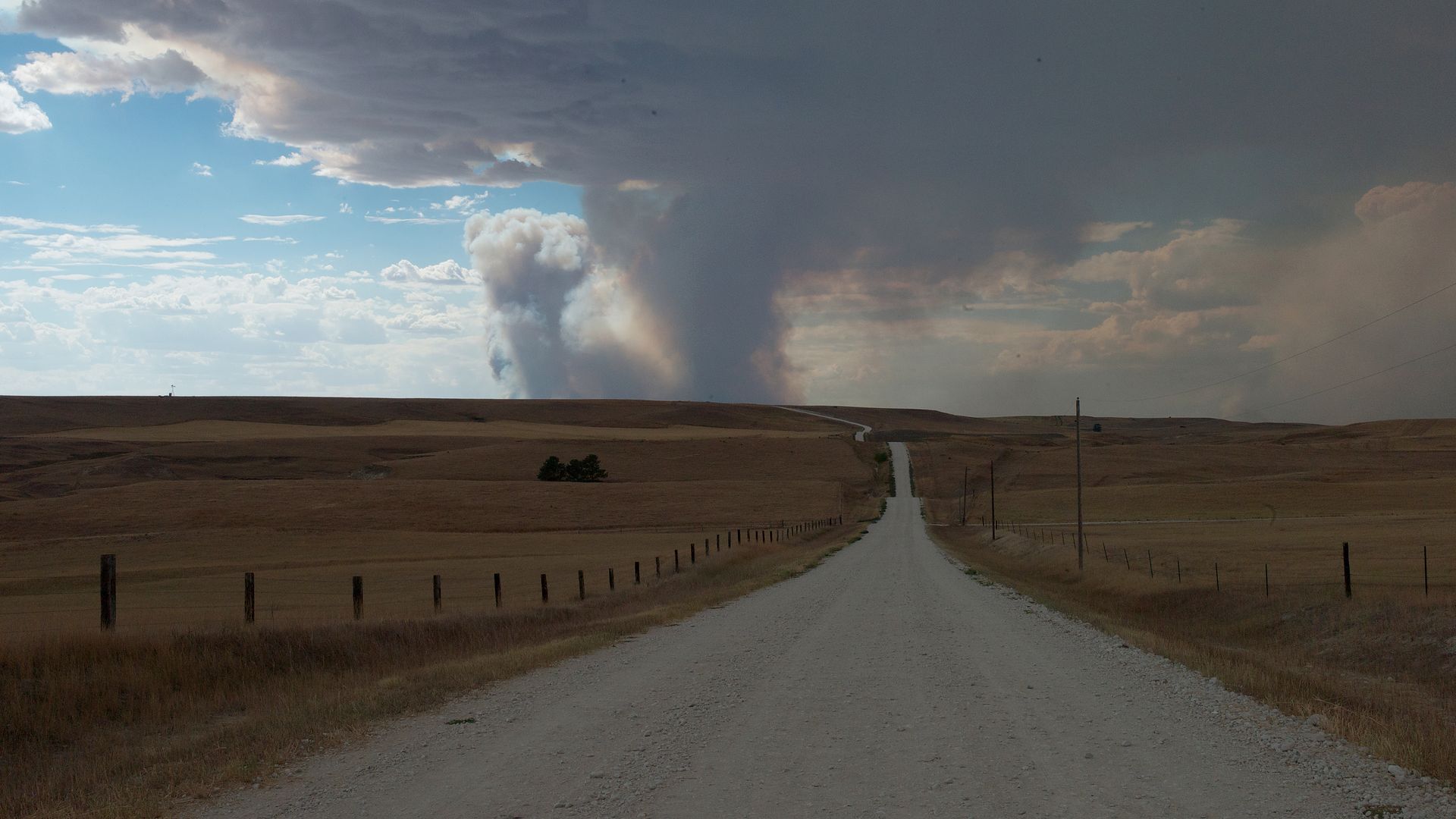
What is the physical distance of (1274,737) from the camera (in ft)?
30.3

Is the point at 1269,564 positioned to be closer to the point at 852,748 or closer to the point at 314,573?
the point at 852,748

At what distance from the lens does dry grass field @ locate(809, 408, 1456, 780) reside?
13875 millimetres

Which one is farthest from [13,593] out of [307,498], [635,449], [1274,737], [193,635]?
[635,449]

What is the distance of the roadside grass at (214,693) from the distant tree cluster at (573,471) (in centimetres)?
9099

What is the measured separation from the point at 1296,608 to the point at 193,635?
2322cm

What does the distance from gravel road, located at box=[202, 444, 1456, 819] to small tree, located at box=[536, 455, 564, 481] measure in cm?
9745

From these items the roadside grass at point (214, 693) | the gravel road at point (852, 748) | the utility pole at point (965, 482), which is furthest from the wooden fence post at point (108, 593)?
the utility pole at point (965, 482)

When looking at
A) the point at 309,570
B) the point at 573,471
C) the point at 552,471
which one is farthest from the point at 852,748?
the point at 552,471

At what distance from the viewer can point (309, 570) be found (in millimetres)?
43094

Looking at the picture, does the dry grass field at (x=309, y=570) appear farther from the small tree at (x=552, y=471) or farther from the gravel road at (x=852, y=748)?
the small tree at (x=552, y=471)

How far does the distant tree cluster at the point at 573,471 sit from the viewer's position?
111438 millimetres

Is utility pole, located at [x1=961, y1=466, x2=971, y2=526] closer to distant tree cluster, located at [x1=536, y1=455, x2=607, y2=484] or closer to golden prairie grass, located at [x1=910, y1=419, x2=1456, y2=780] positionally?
golden prairie grass, located at [x1=910, y1=419, x2=1456, y2=780]

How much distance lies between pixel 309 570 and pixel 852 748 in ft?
128

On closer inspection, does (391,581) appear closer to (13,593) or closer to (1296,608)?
(13,593)
